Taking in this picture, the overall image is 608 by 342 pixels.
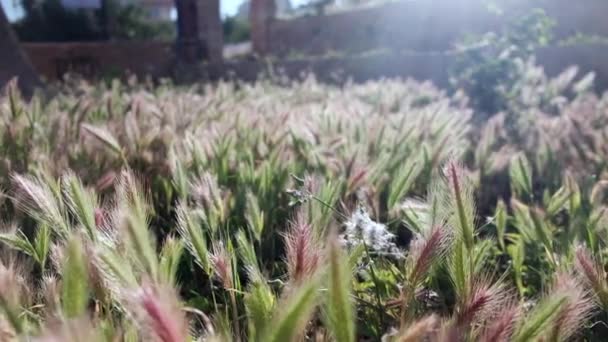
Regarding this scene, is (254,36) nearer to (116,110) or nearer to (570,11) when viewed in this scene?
(570,11)

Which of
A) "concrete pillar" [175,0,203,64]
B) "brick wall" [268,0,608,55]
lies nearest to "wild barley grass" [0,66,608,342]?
"brick wall" [268,0,608,55]

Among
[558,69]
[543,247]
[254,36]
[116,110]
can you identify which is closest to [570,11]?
[558,69]

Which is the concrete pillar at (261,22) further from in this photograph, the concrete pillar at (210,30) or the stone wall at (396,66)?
the stone wall at (396,66)

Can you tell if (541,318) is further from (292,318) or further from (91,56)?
(91,56)

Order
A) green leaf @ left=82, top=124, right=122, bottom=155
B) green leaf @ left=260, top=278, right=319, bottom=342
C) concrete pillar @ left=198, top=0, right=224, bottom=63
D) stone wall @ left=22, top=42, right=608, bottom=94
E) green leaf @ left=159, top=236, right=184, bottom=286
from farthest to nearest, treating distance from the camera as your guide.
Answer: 1. concrete pillar @ left=198, top=0, right=224, bottom=63
2. stone wall @ left=22, top=42, right=608, bottom=94
3. green leaf @ left=82, top=124, right=122, bottom=155
4. green leaf @ left=159, top=236, right=184, bottom=286
5. green leaf @ left=260, top=278, right=319, bottom=342

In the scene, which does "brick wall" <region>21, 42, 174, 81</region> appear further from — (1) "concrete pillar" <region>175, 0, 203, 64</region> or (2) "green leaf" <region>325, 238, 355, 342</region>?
(2) "green leaf" <region>325, 238, 355, 342</region>

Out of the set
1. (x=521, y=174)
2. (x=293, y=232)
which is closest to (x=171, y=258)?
(x=293, y=232)
